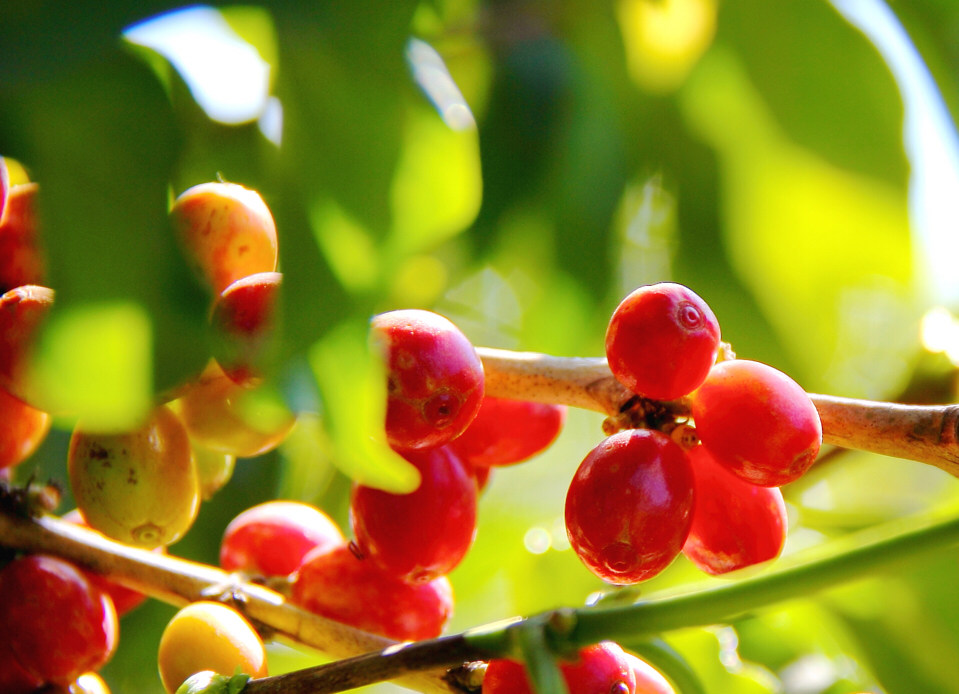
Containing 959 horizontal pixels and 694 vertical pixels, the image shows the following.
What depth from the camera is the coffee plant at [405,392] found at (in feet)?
1.29

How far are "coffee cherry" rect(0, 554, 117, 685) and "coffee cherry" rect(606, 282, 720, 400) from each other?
0.35 m

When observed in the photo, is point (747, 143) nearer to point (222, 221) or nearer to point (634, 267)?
point (634, 267)

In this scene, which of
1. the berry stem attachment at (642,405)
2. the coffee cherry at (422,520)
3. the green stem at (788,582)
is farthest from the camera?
the coffee cherry at (422,520)

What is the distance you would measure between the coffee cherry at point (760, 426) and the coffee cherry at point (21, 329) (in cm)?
33

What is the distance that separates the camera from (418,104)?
73cm

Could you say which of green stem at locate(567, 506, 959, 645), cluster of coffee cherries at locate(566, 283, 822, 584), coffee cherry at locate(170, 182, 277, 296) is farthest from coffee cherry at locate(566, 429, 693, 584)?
coffee cherry at locate(170, 182, 277, 296)

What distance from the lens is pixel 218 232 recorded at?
47 cm

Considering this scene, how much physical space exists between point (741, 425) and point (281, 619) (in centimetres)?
28

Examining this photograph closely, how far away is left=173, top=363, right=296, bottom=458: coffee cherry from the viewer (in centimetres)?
47

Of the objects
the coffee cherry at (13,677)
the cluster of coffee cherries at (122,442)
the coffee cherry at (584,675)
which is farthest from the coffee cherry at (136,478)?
the coffee cherry at (584,675)

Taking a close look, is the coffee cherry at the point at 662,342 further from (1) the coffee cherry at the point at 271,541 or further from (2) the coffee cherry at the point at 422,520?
(1) the coffee cherry at the point at 271,541

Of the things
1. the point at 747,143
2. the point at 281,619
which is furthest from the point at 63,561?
the point at 747,143

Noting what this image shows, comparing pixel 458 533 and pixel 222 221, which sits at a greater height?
pixel 222 221

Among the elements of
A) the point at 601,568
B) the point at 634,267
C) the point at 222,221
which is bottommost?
the point at 634,267
